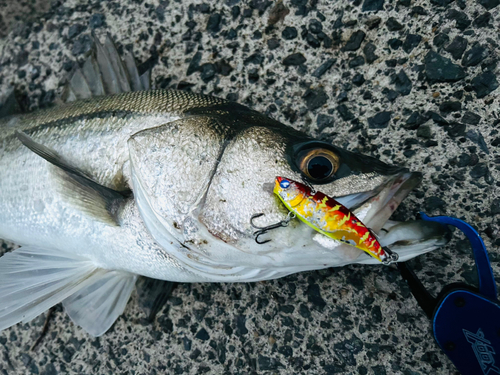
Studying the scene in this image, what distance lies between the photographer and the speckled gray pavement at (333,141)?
53.5 inches

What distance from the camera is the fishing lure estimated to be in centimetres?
91

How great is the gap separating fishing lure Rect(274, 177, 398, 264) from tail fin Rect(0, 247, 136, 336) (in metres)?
A: 0.86

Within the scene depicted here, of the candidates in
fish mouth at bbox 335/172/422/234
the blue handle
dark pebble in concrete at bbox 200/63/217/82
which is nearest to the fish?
fish mouth at bbox 335/172/422/234

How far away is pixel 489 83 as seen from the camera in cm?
141

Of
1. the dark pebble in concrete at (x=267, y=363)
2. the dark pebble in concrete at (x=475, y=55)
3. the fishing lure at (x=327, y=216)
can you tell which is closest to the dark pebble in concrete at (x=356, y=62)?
the dark pebble in concrete at (x=475, y=55)

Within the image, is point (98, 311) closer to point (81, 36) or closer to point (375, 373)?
point (375, 373)

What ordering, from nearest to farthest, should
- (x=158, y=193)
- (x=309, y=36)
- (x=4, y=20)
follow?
(x=158, y=193) → (x=309, y=36) → (x=4, y=20)

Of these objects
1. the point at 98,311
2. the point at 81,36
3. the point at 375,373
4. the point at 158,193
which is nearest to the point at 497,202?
the point at 375,373

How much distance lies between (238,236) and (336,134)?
73 cm

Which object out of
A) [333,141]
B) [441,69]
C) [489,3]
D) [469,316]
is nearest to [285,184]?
[333,141]

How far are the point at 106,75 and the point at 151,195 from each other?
0.73 m

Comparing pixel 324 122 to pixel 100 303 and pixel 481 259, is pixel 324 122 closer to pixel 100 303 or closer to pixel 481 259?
pixel 481 259

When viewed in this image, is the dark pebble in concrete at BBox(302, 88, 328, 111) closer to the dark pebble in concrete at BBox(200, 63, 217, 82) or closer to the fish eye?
the dark pebble in concrete at BBox(200, 63, 217, 82)

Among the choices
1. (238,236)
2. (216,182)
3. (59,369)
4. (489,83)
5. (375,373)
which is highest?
(489,83)
